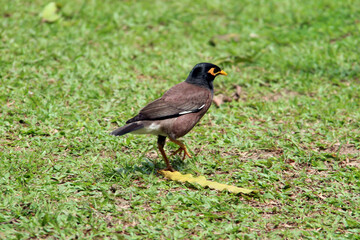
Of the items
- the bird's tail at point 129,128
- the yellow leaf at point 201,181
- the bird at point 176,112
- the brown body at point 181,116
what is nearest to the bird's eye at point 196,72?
the bird at point 176,112

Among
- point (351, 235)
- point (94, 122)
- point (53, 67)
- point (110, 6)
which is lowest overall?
point (351, 235)

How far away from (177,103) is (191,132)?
1.07m

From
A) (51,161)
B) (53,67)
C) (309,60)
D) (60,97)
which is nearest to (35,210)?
(51,161)

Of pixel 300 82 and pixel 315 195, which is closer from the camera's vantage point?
pixel 315 195

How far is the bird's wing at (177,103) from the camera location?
561 centimetres

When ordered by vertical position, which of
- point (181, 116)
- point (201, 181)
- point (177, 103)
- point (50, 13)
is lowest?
point (201, 181)

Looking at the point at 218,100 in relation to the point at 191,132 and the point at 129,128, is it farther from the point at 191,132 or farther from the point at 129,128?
the point at 129,128

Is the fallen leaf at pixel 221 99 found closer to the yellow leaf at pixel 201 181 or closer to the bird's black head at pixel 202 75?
the bird's black head at pixel 202 75

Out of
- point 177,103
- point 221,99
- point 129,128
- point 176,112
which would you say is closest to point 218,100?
point 221,99

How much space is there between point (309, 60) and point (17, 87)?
543cm

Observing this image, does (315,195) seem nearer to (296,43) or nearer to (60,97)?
(60,97)

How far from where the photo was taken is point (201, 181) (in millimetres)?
5430

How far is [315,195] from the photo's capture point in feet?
17.4

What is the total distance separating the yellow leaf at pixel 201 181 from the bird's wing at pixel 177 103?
710 millimetres
